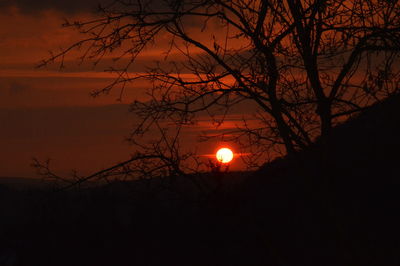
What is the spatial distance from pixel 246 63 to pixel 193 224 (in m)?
7.41

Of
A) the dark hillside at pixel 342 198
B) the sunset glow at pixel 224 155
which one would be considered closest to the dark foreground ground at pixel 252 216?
the dark hillside at pixel 342 198

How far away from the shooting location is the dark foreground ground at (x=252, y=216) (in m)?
7.26

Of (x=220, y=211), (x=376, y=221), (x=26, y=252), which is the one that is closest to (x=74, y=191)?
(x=220, y=211)

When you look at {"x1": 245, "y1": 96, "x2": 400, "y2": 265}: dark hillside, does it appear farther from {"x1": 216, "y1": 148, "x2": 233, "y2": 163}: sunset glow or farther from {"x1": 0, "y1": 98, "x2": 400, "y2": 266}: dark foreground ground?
{"x1": 216, "y1": 148, "x2": 233, "y2": 163}: sunset glow

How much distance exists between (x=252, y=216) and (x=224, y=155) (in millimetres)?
945

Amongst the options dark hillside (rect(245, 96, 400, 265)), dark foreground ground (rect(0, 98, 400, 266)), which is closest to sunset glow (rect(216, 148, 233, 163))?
dark foreground ground (rect(0, 98, 400, 266))

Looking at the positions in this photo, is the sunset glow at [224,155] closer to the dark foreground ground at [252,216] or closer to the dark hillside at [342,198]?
the dark foreground ground at [252,216]

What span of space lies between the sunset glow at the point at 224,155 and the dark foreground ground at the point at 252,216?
0.27 meters

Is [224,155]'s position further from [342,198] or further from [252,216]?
[342,198]

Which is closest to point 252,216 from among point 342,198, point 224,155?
point 224,155

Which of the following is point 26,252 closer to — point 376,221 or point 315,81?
point 376,221

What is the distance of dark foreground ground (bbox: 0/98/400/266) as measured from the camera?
7.26m

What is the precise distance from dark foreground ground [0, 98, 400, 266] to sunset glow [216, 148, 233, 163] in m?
0.27

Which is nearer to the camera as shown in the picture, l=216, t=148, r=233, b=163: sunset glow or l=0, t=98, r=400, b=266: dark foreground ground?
l=0, t=98, r=400, b=266: dark foreground ground
